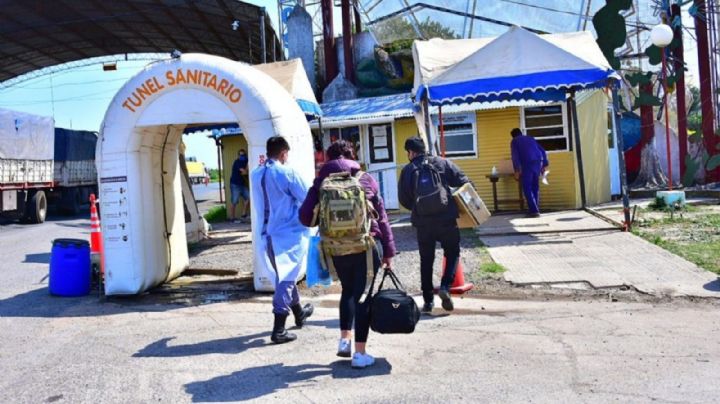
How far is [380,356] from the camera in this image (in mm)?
5297

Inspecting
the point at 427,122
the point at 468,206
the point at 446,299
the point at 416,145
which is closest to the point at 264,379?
the point at 446,299

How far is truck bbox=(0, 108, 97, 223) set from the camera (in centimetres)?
2083

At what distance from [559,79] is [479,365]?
6.87 metres

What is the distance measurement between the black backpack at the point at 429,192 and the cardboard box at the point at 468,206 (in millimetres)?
285

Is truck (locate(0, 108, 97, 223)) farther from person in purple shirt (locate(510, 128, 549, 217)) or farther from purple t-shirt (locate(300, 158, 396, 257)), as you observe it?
purple t-shirt (locate(300, 158, 396, 257))

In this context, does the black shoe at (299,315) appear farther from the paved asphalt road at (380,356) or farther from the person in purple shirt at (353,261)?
the person in purple shirt at (353,261)

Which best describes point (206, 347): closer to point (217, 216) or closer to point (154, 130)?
point (154, 130)

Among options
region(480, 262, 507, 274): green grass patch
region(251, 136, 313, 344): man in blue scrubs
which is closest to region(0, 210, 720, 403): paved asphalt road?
region(251, 136, 313, 344): man in blue scrubs

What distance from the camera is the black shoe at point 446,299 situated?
656 cm

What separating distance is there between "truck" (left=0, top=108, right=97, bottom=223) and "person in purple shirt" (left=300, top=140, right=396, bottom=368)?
18.4 meters

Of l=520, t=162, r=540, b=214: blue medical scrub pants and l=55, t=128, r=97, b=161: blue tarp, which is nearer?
l=520, t=162, r=540, b=214: blue medical scrub pants

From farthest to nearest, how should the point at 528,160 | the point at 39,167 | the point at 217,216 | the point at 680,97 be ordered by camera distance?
1. the point at 39,167
2. the point at 217,216
3. the point at 680,97
4. the point at 528,160

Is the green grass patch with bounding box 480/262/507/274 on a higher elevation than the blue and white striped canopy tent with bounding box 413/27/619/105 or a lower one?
lower

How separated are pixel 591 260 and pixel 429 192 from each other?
3500 mm
